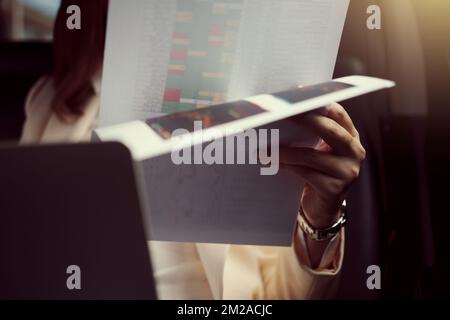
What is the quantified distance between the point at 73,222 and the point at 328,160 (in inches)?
14.2

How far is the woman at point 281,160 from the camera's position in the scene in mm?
Result: 554

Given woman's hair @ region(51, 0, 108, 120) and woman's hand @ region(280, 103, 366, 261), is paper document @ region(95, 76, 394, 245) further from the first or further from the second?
woman's hair @ region(51, 0, 108, 120)

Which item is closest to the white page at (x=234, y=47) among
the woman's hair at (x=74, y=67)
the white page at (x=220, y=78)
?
the white page at (x=220, y=78)

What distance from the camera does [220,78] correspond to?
52 cm

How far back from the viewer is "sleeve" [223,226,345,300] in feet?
2.25

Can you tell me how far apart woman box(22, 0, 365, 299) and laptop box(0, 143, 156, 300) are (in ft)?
0.22

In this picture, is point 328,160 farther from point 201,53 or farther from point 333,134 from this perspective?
point 201,53

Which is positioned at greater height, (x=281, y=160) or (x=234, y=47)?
(x=234, y=47)

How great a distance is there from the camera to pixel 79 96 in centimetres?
103

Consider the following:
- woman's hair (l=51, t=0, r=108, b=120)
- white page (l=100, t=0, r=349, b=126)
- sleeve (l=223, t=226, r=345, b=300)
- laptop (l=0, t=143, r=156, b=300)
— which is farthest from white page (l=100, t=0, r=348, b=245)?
woman's hair (l=51, t=0, r=108, b=120)
